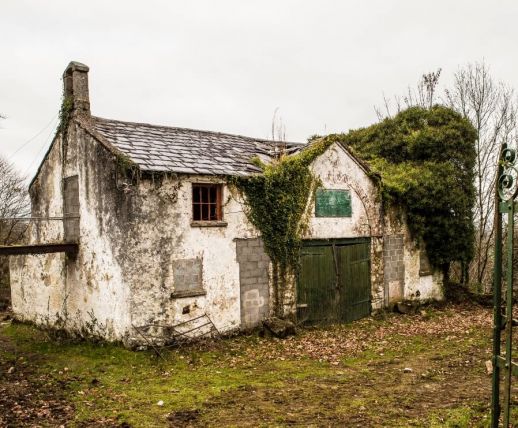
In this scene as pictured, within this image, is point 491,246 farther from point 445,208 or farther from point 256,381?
point 256,381

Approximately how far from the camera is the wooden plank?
38.2ft

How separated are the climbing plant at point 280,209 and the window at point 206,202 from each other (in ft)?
2.30

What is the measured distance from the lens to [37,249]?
12.3m

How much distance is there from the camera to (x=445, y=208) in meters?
17.2

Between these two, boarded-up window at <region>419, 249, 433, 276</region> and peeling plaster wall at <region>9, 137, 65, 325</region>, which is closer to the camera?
peeling plaster wall at <region>9, 137, 65, 325</region>

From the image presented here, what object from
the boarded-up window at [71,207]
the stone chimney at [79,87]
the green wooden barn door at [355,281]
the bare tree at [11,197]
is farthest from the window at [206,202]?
the bare tree at [11,197]

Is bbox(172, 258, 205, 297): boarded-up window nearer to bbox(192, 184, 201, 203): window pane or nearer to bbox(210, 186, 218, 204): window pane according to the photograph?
bbox(192, 184, 201, 203): window pane

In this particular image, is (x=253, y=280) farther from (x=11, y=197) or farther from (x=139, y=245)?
(x=11, y=197)

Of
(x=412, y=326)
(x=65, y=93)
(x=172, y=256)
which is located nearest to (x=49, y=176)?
(x=65, y=93)

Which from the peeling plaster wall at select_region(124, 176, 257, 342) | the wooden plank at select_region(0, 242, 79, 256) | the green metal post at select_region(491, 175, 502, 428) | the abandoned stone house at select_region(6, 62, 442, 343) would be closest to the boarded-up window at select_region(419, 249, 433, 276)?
the abandoned stone house at select_region(6, 62, 442, 343)

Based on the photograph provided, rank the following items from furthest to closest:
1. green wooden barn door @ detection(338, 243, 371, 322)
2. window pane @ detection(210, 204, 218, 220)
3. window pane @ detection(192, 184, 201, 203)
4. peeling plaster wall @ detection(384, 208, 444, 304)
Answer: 1. peeling plaster wall @ detection(384, 208, 444, 304)
2. green wooden barn door @ detection(338, 243, 371, 322)
3. window pane @ detection(210, 204, 218, 220)
4. window pane @ detection(192, 184, 201, 203)

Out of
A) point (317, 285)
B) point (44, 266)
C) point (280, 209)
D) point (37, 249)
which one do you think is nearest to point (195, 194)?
point (280, 209)

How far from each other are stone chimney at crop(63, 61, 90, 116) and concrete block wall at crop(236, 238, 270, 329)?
6071mm

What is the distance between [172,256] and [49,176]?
20.5 feet
